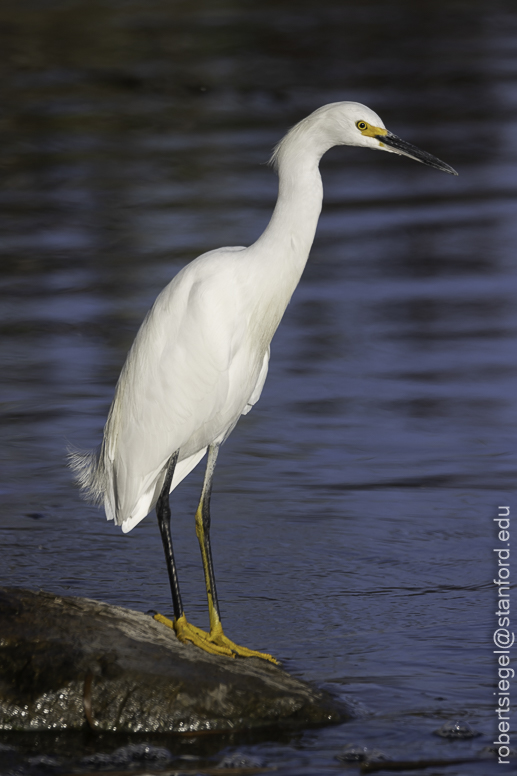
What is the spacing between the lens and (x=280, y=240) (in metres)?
5.01

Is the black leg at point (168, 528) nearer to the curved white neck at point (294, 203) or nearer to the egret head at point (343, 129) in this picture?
the curved white neck at point (294, 203)

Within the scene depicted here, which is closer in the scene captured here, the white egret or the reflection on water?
the white egret

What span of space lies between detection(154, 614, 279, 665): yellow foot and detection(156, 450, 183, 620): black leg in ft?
0.16

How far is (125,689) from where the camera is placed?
445 cm

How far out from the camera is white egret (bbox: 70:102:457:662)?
16.3ft

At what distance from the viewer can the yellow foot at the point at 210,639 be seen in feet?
15.9

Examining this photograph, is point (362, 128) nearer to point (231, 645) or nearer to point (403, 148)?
point (403, 148)

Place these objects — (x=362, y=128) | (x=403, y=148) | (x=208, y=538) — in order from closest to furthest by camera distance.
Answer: (x=362, y=128) → (x=403, y=148) → (x=208, y=538)

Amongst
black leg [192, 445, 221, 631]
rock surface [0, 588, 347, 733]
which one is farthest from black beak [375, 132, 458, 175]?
rock surface [0, 588, 347, 733]

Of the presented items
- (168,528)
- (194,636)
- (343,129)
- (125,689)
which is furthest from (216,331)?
(125,689)

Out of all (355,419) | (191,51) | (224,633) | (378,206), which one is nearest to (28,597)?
(224,633)

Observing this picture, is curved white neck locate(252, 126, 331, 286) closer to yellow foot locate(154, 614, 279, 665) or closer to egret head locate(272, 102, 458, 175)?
egret head locate(272, 102, 458, 175)

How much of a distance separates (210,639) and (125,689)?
0.58m

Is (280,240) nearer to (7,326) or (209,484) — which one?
(209,484)
